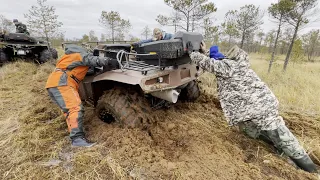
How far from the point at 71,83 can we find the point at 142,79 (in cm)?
126

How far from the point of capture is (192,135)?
303cm

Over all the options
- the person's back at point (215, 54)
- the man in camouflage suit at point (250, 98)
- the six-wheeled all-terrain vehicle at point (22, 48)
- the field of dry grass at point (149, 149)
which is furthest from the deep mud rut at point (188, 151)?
the six-wheeled all-terrain vehicle at point (22, 48)

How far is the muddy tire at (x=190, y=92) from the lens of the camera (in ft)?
13.5

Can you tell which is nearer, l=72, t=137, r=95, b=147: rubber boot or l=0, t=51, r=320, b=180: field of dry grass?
l=0, t=51, r=320, b=180: field of dry grass

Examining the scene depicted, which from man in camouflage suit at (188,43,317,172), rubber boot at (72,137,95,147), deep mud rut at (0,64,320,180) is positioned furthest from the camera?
rubber boot at (72,137,95,147)

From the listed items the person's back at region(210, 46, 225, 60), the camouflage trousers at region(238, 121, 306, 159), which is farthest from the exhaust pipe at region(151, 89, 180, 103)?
the camouflage trousers at region(238, 121, 306, 159)

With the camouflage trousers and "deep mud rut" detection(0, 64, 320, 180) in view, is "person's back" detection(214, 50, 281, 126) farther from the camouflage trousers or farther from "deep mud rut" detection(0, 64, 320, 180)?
"deep mud rut" detection(0, 64, 320, 180)

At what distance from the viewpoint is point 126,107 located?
9.62ft

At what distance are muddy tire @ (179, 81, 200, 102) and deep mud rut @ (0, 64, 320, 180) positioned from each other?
1.73 feet

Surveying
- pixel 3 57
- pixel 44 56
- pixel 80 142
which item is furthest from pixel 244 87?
pixel 3 57

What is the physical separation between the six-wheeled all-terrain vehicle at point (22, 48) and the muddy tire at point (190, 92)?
7437 mm

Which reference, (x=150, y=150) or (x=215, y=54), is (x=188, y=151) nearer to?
(x=150, y=150)

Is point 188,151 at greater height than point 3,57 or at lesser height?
lesser

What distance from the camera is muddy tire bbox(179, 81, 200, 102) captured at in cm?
413
